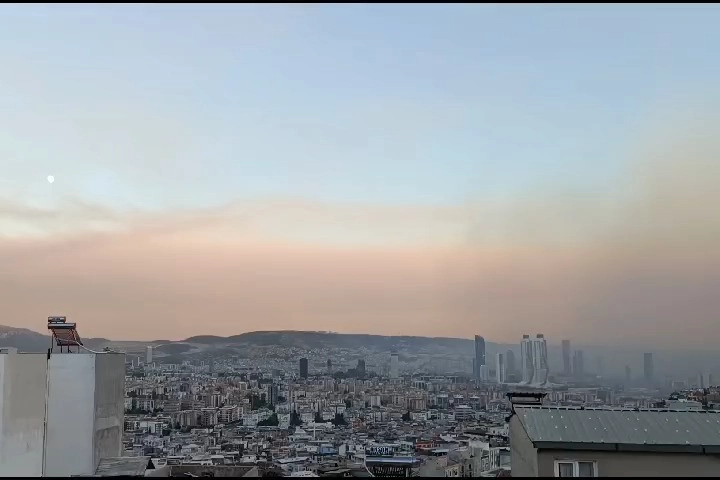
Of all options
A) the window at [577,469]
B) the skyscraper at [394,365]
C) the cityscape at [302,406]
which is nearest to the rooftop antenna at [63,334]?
the cityscape at [302,406]

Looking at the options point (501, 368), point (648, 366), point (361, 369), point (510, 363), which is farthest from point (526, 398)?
point (361, 369)

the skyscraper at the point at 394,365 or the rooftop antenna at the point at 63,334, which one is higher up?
the rooftop antenna at the point at 63,334

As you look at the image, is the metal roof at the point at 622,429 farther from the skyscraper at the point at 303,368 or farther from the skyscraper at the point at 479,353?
the skyscraper at the point at 303,368

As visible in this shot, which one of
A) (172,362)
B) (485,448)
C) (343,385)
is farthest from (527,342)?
(343,385)

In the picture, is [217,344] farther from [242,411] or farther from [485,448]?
[485,448]

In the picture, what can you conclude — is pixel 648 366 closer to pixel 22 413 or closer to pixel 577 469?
pixel 577 469

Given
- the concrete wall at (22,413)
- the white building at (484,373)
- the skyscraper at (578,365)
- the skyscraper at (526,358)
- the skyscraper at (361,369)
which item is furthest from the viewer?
the skyscraper at (361,369)

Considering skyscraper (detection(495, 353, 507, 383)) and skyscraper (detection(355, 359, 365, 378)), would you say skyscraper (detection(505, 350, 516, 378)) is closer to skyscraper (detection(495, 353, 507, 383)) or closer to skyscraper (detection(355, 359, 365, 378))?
skyscraper (detection(495, 353, 507, 383))
